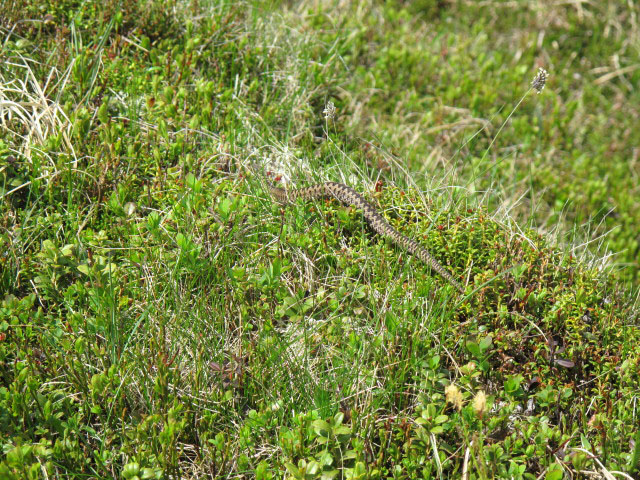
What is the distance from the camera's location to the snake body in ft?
18.7

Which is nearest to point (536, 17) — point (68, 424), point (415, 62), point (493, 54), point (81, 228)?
point (493, 54)

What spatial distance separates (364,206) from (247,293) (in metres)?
1.51

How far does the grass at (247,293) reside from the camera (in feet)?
14.7

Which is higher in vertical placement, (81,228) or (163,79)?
(163,79)

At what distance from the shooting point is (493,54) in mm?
11547

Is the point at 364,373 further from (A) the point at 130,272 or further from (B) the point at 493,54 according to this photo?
(B) the point at 493,54

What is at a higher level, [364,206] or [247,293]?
[364,206]

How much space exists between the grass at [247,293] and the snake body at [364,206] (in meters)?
0.11

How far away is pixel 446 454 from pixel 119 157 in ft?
13.8

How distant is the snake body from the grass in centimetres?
11

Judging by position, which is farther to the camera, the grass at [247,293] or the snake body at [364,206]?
the snake body at [364,206]

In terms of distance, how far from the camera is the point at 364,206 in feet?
19.9

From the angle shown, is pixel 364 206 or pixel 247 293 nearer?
pixel 247 293

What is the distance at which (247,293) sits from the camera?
5.40 m
